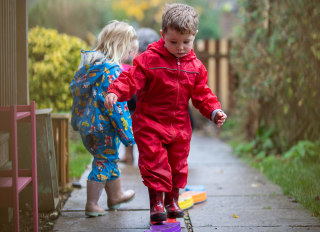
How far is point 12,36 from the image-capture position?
11.5ft

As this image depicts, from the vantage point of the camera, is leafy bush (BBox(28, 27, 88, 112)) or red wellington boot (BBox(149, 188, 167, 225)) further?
leafy bush (BBox(28, 27, 88, 112))

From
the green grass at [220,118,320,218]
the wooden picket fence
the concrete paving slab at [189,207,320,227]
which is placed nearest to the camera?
the concrete paving slab at [189,207,320,227]

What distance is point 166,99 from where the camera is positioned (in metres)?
2.97

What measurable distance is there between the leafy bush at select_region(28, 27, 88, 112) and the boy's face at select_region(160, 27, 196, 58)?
2.50 metres

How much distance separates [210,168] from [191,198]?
6.03 ft

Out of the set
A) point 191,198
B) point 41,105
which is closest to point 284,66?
point 191,198

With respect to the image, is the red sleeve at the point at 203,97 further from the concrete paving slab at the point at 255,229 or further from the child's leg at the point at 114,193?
the child's leg at the point at 114,193

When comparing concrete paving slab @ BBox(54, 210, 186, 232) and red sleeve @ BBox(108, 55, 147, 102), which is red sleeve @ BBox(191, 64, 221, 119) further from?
concrete paving slab @ BBox(54, 210, 186, 232)

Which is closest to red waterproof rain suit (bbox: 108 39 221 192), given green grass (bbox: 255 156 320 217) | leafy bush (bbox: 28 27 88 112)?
green grass (bbox: 255 156 320 217)

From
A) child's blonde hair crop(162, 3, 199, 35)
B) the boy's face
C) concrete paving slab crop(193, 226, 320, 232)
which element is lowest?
concrete paving slab crop(193, 226, 320, 232)

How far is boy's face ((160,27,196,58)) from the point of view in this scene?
2838 millimetres

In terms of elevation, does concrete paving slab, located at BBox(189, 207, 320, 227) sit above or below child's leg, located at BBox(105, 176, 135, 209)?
below

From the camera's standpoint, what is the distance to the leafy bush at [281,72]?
5.25 m

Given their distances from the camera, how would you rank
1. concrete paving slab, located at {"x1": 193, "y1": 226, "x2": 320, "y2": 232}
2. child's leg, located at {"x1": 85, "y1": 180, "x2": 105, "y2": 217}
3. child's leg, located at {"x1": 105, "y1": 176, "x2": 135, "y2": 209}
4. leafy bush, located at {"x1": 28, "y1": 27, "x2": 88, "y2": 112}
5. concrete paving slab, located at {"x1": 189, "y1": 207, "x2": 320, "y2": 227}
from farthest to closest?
leafy bush, located at {"x1": 28, "y1": 27, "x2": 88, "y2": 112} < child's leg, located at {"x1": 105, "y1": 176, "x2": 135, "y2": 209} < child's leg, located at {"x1": 85, "y1": 180, "x2": 105, "y2": 217} < concrete paving slab, located at {"x1": 189, "y1": 207, "x2": 320, "y2": 227} < concrete paving slab, located at {"x1": 193, "y1": 226, "x2": 320, "y2": 232}
